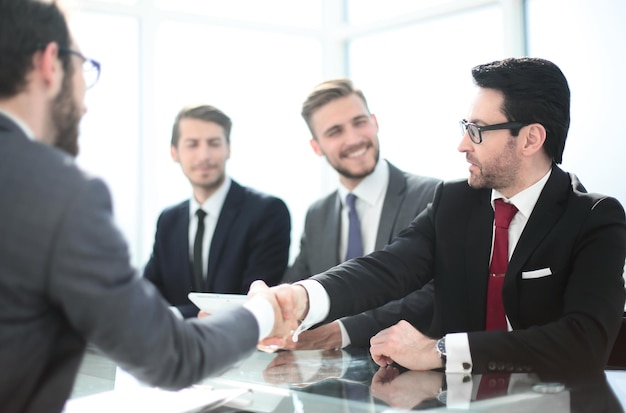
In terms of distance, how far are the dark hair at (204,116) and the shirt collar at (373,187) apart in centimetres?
102

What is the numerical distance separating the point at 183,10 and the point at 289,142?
1423 millimetres

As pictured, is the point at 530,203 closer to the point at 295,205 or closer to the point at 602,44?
the point at 602,44

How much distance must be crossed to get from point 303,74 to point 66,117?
487cm

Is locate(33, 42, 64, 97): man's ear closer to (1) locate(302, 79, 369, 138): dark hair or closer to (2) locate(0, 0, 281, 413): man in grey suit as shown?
(2) locate(0, 0, 281, 413): man in grey suit

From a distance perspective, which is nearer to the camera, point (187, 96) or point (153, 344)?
point (153, 344)

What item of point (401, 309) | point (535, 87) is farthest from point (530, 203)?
point (401, 309)

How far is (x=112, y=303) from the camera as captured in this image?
1.17 meters

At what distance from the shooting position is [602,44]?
4.39 metres

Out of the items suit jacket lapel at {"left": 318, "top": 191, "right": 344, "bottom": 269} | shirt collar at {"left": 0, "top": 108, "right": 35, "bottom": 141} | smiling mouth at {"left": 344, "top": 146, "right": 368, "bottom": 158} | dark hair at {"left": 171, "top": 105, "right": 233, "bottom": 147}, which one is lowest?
suit jacket lapel at {"left": 318, "top": 191, "right": 344, "bottom": 269}

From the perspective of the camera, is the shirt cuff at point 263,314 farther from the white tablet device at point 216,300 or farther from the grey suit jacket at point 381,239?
the grey suit jacket at point 381,239

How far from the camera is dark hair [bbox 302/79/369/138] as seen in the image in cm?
393

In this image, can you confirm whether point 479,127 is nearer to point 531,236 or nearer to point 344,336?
point 531,236

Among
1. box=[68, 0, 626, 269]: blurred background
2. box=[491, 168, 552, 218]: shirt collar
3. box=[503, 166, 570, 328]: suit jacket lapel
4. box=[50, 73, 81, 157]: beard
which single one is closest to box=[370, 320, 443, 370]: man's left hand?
box=[503, 166, 570, 328]: suit jacket lapel

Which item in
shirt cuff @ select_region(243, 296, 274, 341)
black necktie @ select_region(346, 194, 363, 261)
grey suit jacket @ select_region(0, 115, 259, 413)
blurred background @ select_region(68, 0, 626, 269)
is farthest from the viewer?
blurred background @ select_region(68, 0, 626, 269)
